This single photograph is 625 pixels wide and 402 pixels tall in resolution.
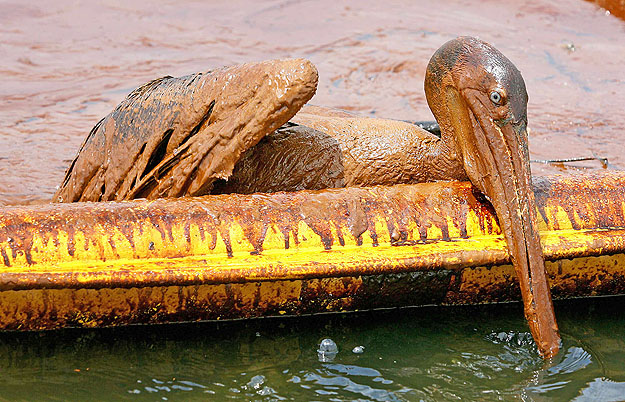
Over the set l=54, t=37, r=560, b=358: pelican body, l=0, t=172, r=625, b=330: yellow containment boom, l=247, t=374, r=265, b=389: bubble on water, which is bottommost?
l=247, t=374, r=265, b=389: bubble on water

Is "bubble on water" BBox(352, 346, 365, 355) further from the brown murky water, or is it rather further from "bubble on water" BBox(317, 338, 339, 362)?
the brown murky water

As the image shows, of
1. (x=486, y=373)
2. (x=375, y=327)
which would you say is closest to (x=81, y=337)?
(x=375, y=327)

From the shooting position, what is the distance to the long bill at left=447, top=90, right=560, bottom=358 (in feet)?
10.6

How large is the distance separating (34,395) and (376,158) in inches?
72.7

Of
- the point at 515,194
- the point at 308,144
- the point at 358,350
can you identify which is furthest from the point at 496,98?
the point at 358,350

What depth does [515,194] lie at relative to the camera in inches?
132

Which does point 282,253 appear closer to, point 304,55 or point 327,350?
point 327,350

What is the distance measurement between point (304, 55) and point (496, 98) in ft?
16.3

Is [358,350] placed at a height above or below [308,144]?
below

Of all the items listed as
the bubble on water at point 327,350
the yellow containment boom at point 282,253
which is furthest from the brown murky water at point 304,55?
the bubble on water at point 327,350

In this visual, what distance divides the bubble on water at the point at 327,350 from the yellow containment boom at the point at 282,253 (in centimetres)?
17

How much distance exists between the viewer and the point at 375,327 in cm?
359

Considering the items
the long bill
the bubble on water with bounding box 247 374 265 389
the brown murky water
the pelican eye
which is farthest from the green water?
the brown murky water

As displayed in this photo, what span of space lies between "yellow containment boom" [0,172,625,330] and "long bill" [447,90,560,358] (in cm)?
10
